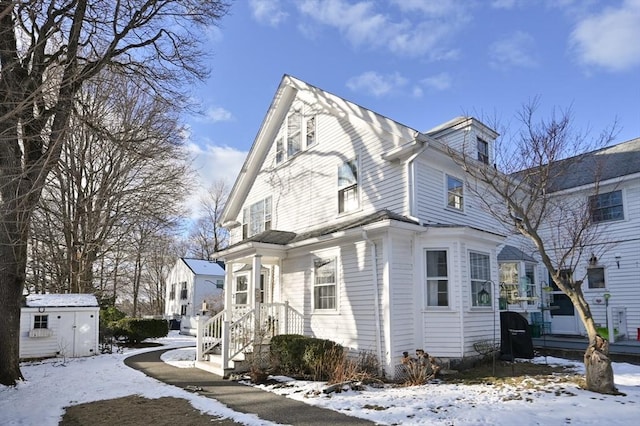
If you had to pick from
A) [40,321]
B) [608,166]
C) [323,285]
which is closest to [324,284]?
[323,285]

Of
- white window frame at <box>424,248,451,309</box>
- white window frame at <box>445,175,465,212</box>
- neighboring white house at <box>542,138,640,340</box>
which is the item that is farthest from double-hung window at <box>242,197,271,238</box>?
neighboring white house at <box>542,138,640,340</box>

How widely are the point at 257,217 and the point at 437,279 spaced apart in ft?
26.9

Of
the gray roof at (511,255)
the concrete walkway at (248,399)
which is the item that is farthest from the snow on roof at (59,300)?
the gray roof at (511,255)

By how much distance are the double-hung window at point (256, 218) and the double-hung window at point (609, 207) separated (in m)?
11.8

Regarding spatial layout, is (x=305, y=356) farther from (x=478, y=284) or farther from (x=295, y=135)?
(x=295, y=135)

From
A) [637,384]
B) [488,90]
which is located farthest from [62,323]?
[637,384]

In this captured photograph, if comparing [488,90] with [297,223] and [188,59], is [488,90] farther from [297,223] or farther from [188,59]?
[188,59]

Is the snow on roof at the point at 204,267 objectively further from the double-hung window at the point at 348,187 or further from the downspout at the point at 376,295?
the downspout at the point at 376,295

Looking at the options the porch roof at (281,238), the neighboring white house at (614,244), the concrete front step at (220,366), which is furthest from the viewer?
the neighboring white house at (614,244)

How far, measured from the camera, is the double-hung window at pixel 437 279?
1088 cm

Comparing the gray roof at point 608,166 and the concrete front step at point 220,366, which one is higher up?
the gray roof at point 608,166

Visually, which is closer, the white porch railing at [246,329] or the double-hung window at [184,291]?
the white porch railing at [246,329]

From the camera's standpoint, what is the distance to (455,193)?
12.4 meters

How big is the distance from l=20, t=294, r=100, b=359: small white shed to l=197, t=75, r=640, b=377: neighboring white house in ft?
19.4
